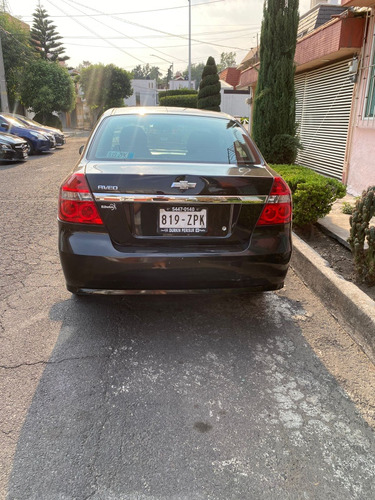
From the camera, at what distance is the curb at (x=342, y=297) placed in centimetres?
307

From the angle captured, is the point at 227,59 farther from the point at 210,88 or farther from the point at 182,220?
the point at 182,220

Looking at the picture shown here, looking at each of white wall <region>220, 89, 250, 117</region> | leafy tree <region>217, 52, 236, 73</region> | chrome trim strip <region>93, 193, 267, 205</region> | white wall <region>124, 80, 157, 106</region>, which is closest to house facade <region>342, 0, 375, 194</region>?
chrome trim strip <region>93, 193, 267, 205</region>

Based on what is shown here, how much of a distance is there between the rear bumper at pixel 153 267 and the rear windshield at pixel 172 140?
733mm

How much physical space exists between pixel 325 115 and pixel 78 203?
9.08 m

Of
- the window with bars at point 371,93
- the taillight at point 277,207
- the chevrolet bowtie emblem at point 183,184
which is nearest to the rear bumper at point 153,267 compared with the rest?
the taillight at point 277,207

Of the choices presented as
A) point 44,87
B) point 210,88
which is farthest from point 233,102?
point 44,87

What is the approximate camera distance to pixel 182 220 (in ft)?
9.50

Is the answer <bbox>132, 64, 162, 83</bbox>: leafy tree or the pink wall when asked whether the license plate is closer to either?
the pink wall

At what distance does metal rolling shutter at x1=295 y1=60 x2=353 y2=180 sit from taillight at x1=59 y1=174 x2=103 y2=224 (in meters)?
7.03

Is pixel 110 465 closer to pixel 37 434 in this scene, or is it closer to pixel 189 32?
pixel 37 434

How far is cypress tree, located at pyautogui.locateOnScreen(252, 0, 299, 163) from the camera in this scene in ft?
26.1

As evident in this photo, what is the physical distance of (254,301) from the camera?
153 inches

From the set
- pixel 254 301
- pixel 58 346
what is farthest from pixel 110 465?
pixel 254 301

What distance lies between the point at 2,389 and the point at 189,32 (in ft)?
161
